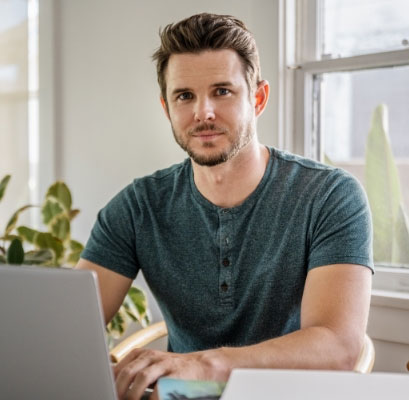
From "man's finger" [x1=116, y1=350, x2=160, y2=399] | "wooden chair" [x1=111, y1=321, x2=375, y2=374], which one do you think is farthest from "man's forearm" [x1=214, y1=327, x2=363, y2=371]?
"wooden chair" [x1=111, y1=321, x2=375, y2=374]

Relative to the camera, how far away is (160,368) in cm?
89

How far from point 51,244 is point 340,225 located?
1.13 metres

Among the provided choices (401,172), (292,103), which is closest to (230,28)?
(292,103)

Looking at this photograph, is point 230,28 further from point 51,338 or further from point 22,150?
point 22,150

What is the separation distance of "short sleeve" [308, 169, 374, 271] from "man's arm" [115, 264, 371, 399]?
3 centimetres

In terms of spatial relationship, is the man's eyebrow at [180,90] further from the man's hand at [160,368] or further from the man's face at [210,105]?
the man's hand at [160,368]

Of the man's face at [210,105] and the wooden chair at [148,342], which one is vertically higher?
the man's face at [210,105]

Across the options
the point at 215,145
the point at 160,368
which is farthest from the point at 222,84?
the point at 160,368

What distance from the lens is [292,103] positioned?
2064mm

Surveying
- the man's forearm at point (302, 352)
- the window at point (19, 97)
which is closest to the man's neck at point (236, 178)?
the man's forearm at point (302, 352)

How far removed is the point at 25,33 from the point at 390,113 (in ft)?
5.63

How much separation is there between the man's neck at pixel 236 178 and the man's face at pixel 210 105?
32 millimetres

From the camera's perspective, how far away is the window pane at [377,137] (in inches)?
75.1

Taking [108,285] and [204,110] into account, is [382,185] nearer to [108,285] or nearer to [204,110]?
[204,110]
